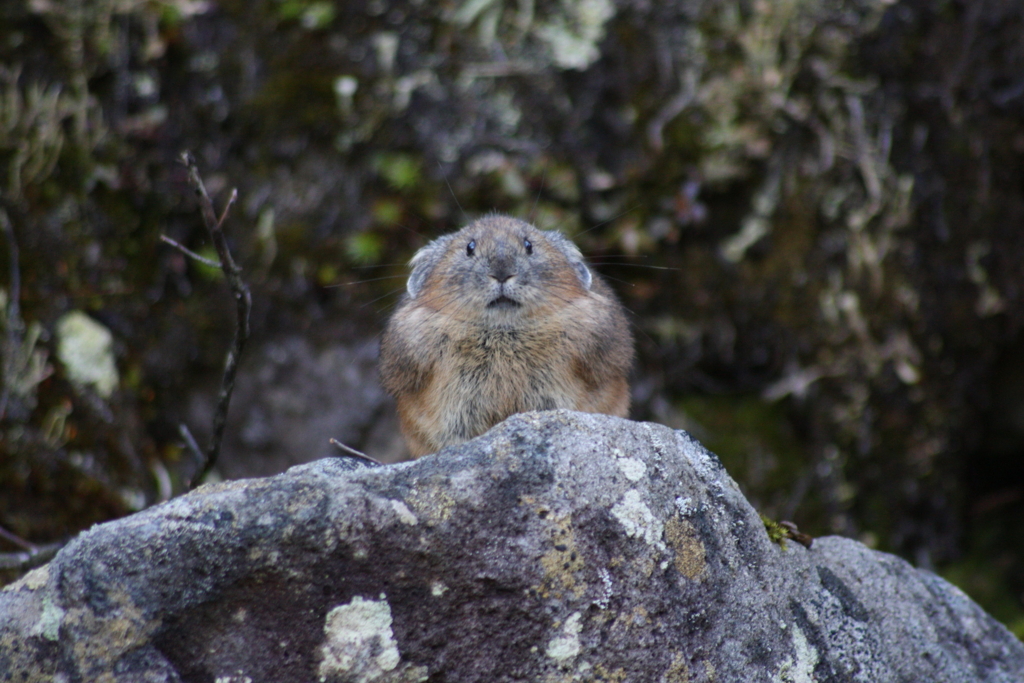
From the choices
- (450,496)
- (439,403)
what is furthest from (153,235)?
(450,496)

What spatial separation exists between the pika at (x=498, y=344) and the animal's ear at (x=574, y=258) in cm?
4

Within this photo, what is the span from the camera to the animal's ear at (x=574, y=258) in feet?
17.5

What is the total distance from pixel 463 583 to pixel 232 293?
7.81ft

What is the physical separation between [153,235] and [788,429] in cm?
633

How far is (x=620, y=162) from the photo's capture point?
27.6 ft

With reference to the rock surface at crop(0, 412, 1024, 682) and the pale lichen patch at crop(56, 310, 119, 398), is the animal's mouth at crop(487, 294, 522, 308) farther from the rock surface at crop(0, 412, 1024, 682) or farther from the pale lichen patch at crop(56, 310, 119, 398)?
the pale lichen patch at crop(56, 310, 119, 398)

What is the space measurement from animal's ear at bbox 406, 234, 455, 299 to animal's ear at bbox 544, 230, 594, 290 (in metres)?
0.67

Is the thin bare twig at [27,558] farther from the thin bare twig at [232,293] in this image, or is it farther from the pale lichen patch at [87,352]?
the pale lichen patch at [87,352]

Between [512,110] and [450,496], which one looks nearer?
[450,496]

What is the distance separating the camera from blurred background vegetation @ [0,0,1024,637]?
8125 mm

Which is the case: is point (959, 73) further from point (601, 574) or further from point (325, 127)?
point (601, 574)

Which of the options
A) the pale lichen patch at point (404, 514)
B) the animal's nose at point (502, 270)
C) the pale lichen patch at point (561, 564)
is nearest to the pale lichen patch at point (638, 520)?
the pale lichen patch at point (561, 564)

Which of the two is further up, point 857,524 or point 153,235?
point 153,235

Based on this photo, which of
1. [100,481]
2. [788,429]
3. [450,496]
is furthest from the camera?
[788,429]
